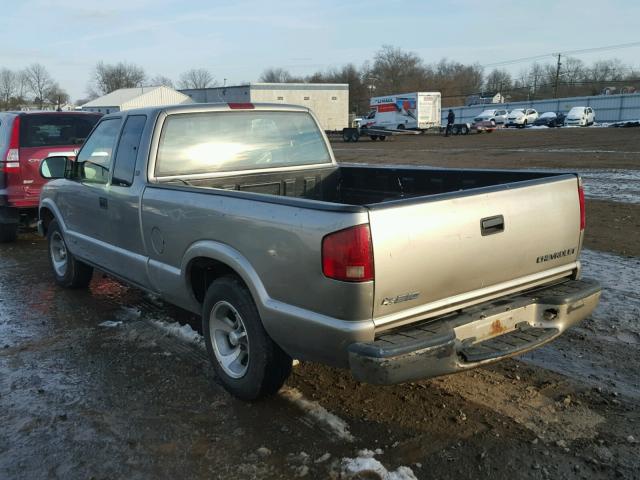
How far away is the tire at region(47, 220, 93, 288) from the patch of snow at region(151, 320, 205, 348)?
145cm

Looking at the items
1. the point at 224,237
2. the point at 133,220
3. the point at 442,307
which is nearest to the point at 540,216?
the point at 442,307

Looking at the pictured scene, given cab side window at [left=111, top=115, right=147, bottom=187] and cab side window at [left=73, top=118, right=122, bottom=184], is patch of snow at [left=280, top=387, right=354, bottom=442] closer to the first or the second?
cab side window at [left=111, top=115, right=147, bottom=187]

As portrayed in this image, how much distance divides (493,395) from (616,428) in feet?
2.40

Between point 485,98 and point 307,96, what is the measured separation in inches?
2241

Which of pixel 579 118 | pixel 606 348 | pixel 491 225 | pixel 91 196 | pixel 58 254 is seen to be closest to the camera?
pixel 491 225

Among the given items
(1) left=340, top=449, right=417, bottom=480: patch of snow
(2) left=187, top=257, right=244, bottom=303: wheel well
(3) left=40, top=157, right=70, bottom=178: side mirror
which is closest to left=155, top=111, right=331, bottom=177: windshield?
(2) left=187, top=257, right=244, bottom=303: wheel well

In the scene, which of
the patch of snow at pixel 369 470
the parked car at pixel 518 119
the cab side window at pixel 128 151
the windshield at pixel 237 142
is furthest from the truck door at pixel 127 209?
the parked car at pixel 518 119

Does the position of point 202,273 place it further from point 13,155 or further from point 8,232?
point 8,232

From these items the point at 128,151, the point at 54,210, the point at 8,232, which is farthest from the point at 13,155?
the point at 128,151

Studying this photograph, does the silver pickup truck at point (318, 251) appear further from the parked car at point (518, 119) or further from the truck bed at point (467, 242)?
the parked car at point (518, 119)

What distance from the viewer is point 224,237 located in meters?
3.59

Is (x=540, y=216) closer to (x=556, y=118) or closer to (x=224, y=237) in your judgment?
(x=224, y=237)

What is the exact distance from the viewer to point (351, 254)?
2.85 metres

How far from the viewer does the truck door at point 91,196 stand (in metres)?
5.15
